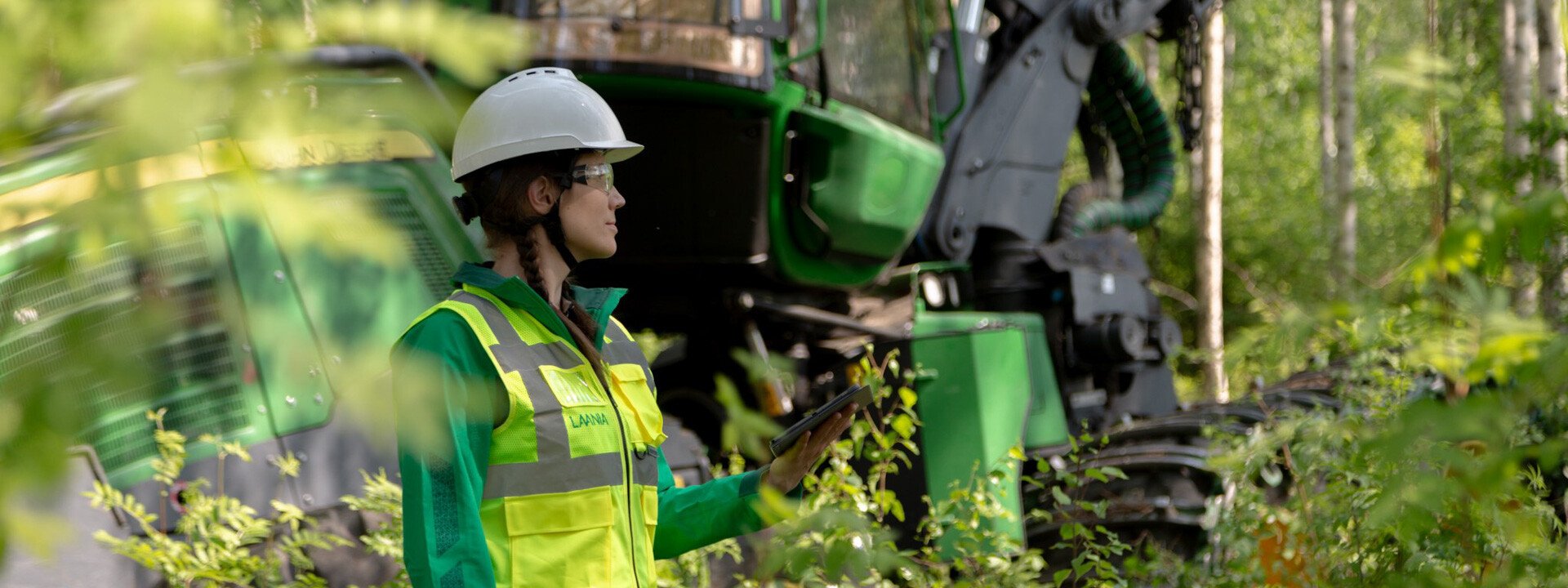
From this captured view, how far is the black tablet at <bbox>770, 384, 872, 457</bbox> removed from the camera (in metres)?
2.22

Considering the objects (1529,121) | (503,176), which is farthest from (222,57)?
(1529,121)

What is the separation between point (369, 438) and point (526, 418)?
95 centimetres

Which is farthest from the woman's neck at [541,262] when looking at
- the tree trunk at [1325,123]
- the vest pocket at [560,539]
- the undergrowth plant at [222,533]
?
the tree trunk at [1325,123]

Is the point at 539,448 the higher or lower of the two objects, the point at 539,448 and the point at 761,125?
the lower

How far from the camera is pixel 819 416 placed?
2250mm

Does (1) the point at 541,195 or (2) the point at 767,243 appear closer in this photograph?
(1) the point at 541,195

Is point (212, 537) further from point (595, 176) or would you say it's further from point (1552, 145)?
point (1552, 145)

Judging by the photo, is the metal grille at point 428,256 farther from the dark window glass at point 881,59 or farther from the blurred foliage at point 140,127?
the blurred foliage at point 140,127

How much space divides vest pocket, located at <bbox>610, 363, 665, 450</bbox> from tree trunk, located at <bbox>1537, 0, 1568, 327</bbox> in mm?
2868

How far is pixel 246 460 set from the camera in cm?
379

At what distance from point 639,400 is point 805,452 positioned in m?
0.27

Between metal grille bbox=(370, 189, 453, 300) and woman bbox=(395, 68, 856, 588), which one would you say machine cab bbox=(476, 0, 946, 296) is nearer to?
metal grille bbox=(370, 189, 453, 300)

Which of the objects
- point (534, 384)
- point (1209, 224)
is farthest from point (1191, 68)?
point (534, 384)

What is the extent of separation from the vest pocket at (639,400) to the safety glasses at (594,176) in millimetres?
276
